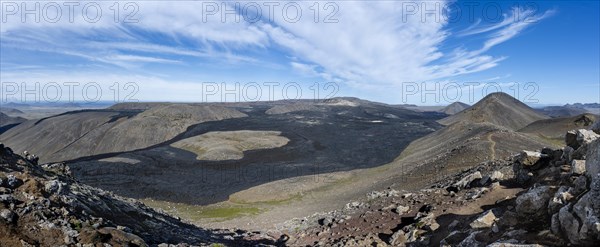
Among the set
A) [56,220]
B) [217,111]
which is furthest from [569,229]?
[217,111]

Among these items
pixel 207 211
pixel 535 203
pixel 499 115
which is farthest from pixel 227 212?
pixel 499 115

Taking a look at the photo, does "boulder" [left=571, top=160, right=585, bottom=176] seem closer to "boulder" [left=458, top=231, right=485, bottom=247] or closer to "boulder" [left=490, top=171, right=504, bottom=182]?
"boulder" [left=458, top=231, right=485, bottom=247]

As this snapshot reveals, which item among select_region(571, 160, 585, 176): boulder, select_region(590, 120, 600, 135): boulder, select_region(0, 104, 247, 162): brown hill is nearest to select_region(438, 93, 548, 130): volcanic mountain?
select_region(0, 104, 247, 162): brown hill

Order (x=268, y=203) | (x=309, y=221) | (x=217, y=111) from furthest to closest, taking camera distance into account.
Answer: (x=217, y=111)
(x=268, y=203)
(x=309, y=221)

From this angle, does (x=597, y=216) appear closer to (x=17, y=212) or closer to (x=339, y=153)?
(x=17, y=212)

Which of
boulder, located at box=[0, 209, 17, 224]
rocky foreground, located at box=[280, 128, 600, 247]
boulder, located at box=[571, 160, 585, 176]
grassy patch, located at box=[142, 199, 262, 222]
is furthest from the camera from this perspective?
grassy patch, located at box=[142, 199, 262, 222]
